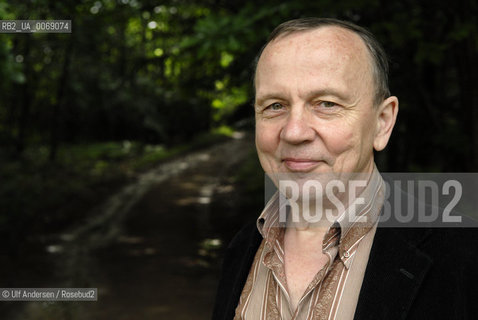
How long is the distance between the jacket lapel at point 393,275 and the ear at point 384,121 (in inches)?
12.2

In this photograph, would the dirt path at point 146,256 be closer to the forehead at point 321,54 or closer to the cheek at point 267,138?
the cheek at point 267,138

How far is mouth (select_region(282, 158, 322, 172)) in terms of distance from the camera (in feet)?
5.12

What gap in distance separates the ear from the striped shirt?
11cm

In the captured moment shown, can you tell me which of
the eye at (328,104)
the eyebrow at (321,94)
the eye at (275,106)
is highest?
the eyebrow at (321,94)

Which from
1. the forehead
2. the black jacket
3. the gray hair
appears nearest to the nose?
the forehead

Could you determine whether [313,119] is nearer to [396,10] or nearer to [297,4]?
[297,4]

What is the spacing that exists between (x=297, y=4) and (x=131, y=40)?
55.1ft

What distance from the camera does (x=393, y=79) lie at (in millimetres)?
6086

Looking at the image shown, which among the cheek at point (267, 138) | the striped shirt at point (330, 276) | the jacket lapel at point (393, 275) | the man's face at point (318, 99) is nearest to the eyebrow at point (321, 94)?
the man's face at point (318, 99)

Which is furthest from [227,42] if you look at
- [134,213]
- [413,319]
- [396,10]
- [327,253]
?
[134,213]

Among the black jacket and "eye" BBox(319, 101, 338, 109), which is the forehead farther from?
the black jacket

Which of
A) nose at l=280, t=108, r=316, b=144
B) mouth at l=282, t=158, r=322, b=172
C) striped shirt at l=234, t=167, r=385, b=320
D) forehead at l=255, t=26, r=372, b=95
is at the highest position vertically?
forehead at l=255, t=26, r=372, b=95

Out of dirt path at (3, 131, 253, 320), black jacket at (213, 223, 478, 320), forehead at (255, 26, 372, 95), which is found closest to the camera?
black jacket at (213, 223, 478, 320)

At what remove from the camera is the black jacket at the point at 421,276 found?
138 cm
